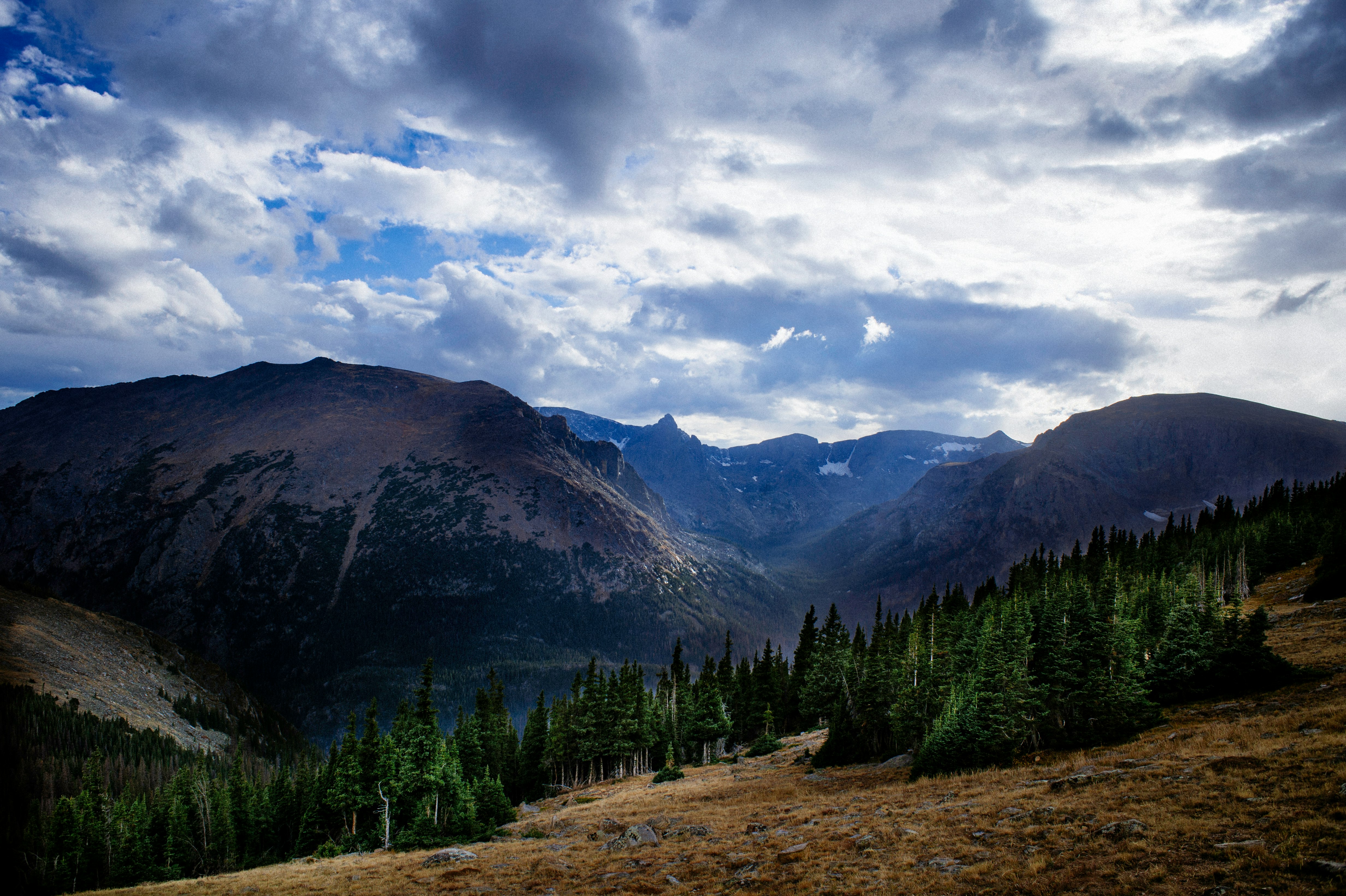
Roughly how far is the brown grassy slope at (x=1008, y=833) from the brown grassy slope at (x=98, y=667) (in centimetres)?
15052

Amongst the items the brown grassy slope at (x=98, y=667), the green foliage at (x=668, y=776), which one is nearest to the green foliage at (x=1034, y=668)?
the green foliage at (x=668, y=776)

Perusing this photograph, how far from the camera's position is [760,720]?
3848 inches

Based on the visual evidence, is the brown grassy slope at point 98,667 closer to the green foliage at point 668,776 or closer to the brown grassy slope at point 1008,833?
the brown grassy slope at point 1008,833

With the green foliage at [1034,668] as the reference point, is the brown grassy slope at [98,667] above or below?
below

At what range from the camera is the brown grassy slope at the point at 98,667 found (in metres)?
146

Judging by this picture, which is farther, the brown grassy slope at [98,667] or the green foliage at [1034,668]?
the brown grassy slope at [98,667]

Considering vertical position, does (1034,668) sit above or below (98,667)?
above

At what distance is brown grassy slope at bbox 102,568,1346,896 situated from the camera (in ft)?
59.7

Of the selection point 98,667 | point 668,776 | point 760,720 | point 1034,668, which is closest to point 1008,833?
point 1034,668

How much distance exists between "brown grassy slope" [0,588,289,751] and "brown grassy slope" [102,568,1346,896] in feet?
494

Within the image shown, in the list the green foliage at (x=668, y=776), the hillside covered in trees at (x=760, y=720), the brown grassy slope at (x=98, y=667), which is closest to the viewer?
the hillside covered in trees at (x=760, y=720)

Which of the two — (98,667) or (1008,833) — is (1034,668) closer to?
(1008,833)

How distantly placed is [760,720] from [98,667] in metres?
185

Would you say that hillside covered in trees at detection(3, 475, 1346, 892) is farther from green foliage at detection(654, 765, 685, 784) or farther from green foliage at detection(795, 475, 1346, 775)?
green foliage at detection(654, 765, 685, 784)
